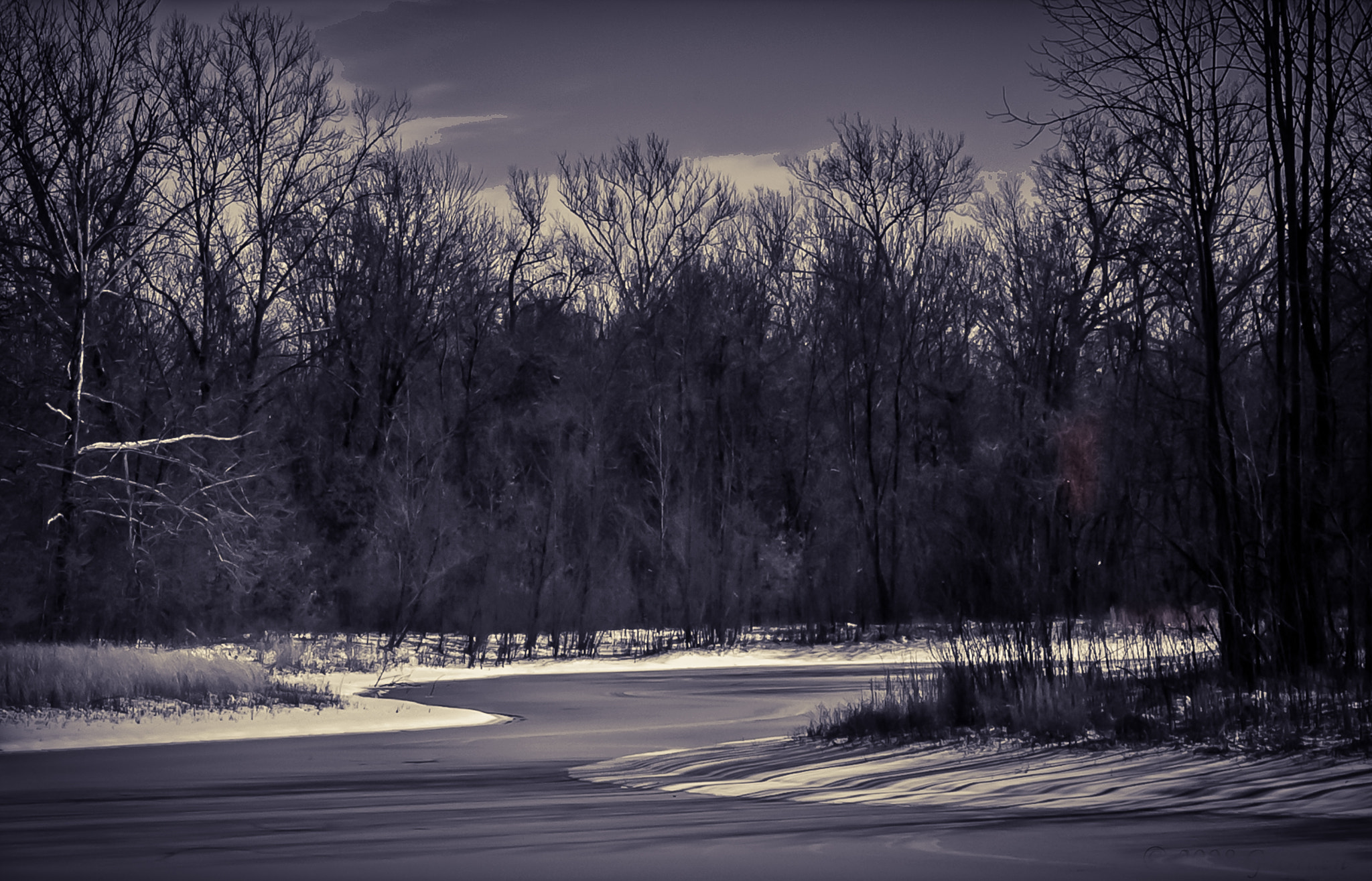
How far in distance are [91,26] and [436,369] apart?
61.9 feet

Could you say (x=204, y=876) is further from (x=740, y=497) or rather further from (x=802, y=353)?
(x=802, y=353)

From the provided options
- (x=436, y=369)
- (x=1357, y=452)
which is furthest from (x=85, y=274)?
(x=1357, y=452)

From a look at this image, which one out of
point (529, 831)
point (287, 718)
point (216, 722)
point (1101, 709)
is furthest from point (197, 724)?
point (1101, 709)

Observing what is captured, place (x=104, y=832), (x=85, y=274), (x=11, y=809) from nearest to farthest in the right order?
1. (x=104, y=832)
2. (x=11, y=809)
3. (x=85, y=274)

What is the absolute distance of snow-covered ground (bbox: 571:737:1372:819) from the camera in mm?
9016

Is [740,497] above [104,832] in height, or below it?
above

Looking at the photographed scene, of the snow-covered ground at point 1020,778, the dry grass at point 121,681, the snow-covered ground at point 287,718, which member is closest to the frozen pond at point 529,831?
the snow-covered ground at point 1020,778

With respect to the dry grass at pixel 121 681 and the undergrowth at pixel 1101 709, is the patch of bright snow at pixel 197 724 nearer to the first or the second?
the dry grass at pixel 121 681

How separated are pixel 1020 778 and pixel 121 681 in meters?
14.8

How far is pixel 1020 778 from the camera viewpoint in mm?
10344

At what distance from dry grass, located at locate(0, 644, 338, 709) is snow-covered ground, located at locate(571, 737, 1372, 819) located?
31.8ft

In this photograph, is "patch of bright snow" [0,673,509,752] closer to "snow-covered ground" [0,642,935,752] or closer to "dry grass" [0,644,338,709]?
"snow-covered ground" [0,642,935,752]

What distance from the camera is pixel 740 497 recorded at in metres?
52.2

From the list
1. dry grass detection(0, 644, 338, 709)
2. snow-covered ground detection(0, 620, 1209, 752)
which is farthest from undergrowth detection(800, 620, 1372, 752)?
dry grass detection(0, 644, 338, 709)
